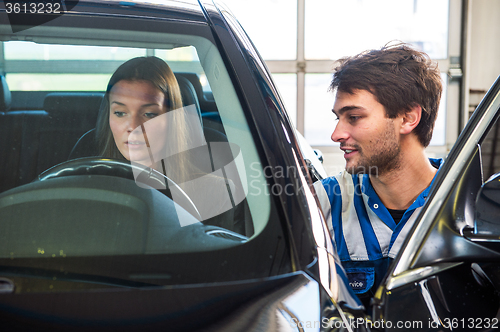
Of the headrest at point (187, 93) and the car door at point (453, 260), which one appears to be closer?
the car door at point (453, 260)

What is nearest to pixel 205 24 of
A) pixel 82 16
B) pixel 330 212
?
pixel 82 16

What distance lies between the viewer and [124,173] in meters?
0.78

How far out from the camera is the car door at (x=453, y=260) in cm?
68

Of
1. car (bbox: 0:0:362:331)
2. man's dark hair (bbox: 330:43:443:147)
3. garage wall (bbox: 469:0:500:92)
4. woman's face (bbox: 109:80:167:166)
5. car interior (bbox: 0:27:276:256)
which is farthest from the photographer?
garage wall (bbox: 469:0:500:92)

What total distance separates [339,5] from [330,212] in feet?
16.0

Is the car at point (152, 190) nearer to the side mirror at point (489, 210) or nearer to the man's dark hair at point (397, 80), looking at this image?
the side mirror at point (489, 210)

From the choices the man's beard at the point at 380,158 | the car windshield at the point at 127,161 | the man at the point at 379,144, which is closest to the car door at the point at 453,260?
the car windshield at the point at 127,161

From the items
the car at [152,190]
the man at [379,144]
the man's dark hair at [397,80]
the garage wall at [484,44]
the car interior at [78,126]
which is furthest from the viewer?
the garage wall at [484,44]

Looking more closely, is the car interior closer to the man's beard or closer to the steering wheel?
the steering wheel

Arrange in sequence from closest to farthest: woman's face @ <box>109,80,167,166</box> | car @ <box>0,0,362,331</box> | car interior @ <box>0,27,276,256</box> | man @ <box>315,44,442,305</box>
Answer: car @ <box>0,0,362,331</box>
car interior @ <box>0,27,276,256</box>
woman's face @ <box>109,80,167,166</box>
man @ <box>315,44,442,305</box>

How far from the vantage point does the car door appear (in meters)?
0.68

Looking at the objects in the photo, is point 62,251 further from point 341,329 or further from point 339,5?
point 339,5

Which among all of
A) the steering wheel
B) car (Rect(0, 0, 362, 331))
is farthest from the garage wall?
the steering wheel

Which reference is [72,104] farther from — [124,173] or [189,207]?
[189,207]
